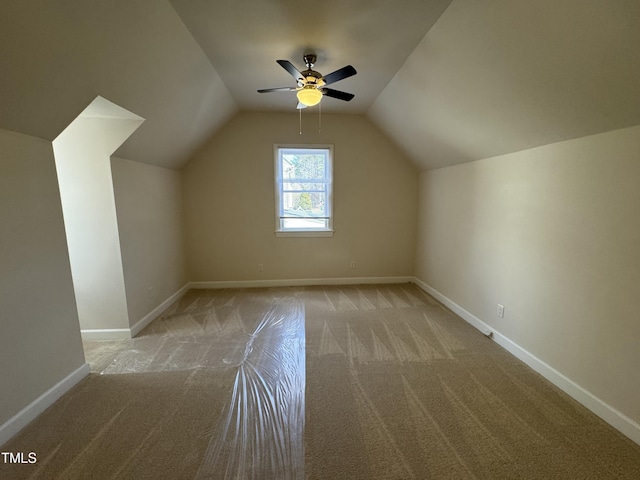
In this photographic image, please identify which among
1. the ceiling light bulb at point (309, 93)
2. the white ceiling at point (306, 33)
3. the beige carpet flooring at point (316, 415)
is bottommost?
the beige carpet flooring at point (316, 415)

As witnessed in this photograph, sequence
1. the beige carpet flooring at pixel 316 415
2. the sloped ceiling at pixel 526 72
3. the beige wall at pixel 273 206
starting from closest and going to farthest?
the sloped ceiling at pixel 526 72 → the beige carpet flooring at pixel 316 415 → the beige wall at pixel 273 206

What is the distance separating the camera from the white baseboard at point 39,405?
1.57m

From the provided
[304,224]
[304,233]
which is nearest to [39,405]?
[304,233]

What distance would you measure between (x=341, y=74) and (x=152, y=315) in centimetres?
327

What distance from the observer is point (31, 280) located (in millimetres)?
1737

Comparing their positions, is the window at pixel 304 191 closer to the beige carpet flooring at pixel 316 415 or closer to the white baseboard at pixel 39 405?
the beige carpet flooring at pixel 316 415

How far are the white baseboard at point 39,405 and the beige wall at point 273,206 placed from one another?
2262 millimetres

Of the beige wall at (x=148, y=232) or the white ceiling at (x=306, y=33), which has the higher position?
the white ceiling at (x=306, y=33)

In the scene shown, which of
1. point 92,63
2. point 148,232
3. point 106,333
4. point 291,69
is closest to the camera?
point 92,63

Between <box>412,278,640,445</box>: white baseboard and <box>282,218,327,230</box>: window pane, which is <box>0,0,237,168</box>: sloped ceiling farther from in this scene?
<box>412,278,640,445</box>: white baseboard

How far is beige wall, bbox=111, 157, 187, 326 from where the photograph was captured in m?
2.70

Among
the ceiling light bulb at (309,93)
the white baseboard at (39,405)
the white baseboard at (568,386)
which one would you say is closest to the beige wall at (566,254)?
the white baseboard at (568,386)

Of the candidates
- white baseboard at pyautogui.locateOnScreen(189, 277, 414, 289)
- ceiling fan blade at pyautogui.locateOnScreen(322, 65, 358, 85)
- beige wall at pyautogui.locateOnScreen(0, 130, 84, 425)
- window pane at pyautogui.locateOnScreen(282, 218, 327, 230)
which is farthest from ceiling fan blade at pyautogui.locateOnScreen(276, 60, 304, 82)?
white baseboard at pyautogui.locateOnScreen(189, 277, 414, 289)

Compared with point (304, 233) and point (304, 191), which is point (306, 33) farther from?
point (304, 233)
